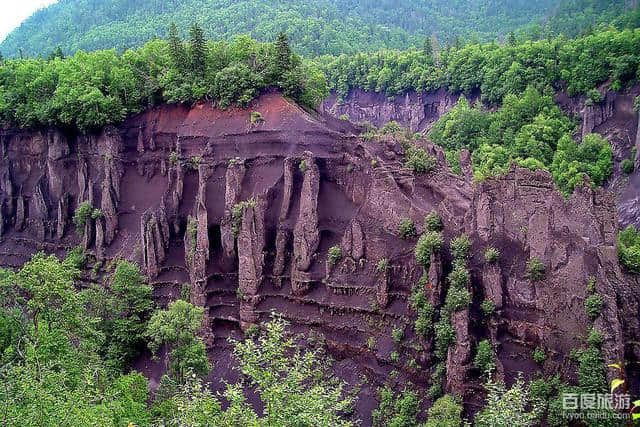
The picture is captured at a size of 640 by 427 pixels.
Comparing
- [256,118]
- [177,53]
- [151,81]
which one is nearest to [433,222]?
[256,118]

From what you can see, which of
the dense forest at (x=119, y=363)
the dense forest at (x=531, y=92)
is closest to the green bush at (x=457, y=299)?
the dense forest at (x=119, y=363)

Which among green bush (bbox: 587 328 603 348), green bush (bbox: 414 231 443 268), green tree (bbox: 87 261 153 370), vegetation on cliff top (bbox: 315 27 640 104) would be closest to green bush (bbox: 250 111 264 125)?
green tree (bbox: 87 261 153 370)

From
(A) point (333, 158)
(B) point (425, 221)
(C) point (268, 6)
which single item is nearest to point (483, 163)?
(A) point (333, 158)

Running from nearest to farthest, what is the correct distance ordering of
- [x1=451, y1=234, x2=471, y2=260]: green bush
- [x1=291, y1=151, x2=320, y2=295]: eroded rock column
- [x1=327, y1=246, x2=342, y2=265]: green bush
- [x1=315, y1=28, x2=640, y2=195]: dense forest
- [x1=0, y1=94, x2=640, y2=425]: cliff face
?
[x1=0, y1=94, x2=640, y2=425]: cliff face
[x1=451, y1=234, x2=471, y2=260]: green bush
[x1=327, y1=246, x2=342, y2=265]: green bush
[x1=291, y1=151, x2=320, y2=295]: eroded rock column
[x1=315, y1=28, x2=640, y2=195]: dense forest

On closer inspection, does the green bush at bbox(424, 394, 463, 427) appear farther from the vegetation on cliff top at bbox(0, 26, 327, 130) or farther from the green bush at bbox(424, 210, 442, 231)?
the vegetation on cliff top at bbox(0, 26, 327, 130)

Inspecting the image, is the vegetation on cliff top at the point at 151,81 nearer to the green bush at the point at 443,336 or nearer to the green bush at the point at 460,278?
the green bush at the point at 460,278

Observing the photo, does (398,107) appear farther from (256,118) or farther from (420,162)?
(420,162)

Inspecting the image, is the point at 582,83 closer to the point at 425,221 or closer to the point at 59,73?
the point at 425,221

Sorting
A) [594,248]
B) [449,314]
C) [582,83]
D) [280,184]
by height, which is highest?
[582,83]
